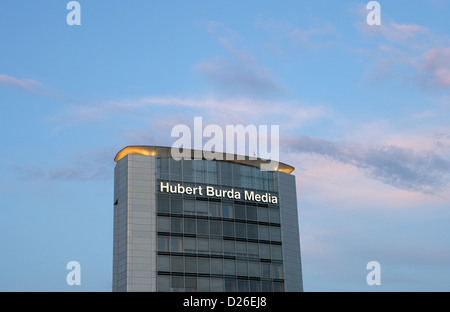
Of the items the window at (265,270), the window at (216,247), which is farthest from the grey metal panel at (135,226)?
the window at (265,270)

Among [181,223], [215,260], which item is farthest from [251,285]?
[181,223]

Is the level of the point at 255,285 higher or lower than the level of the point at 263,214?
lower

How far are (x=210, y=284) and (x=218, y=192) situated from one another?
15.7 meters

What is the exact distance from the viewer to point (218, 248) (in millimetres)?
112875

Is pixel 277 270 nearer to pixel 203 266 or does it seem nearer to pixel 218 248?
pixel 218 248

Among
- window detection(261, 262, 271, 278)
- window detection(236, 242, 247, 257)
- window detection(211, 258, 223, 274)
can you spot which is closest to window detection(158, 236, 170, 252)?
window detection(211, 258, 223, 274)

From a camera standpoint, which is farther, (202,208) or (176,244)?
(202,208)

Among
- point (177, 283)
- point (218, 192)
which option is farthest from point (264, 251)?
point (177, 283)

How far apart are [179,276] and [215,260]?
6.84m

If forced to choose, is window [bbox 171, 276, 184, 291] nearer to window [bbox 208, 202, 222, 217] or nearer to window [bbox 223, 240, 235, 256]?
window [bbox 223, 240, 235, 256]

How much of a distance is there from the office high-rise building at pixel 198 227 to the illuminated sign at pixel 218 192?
6.6 inches
